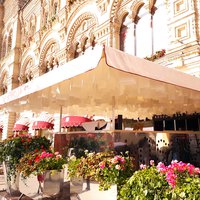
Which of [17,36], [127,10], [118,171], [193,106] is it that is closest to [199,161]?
[193,106]

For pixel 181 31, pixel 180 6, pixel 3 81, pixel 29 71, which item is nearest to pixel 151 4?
pixel 180 6

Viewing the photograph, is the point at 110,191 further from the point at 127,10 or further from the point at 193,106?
the point at 127,10

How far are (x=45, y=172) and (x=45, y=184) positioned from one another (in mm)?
179

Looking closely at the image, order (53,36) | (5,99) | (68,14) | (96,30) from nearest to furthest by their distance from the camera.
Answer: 1. (5,99)
2. (96,30)
3. (68,14)
4. (53,36)

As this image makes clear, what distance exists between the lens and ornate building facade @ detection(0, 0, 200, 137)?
25.2 feet

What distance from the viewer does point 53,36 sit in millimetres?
15242

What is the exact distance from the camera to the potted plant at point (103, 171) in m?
2.99

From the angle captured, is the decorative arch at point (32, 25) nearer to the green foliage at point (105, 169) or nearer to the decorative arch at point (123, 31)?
the decorative arch at point (123, 31)

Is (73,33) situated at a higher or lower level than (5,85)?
higher

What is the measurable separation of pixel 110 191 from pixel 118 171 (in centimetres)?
25

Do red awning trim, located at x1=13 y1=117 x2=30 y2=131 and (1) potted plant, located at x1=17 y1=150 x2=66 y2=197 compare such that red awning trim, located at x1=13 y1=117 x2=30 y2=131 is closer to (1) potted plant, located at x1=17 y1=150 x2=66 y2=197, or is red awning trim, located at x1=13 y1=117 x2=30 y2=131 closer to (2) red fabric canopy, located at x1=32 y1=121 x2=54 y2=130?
(2) red fabric canopy, located at x1=32 y1=121 x2=54 y2=130

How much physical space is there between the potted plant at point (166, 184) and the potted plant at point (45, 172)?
1.49 metres

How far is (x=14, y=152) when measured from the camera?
4527mm

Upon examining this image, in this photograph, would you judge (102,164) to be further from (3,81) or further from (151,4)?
(3,81)
